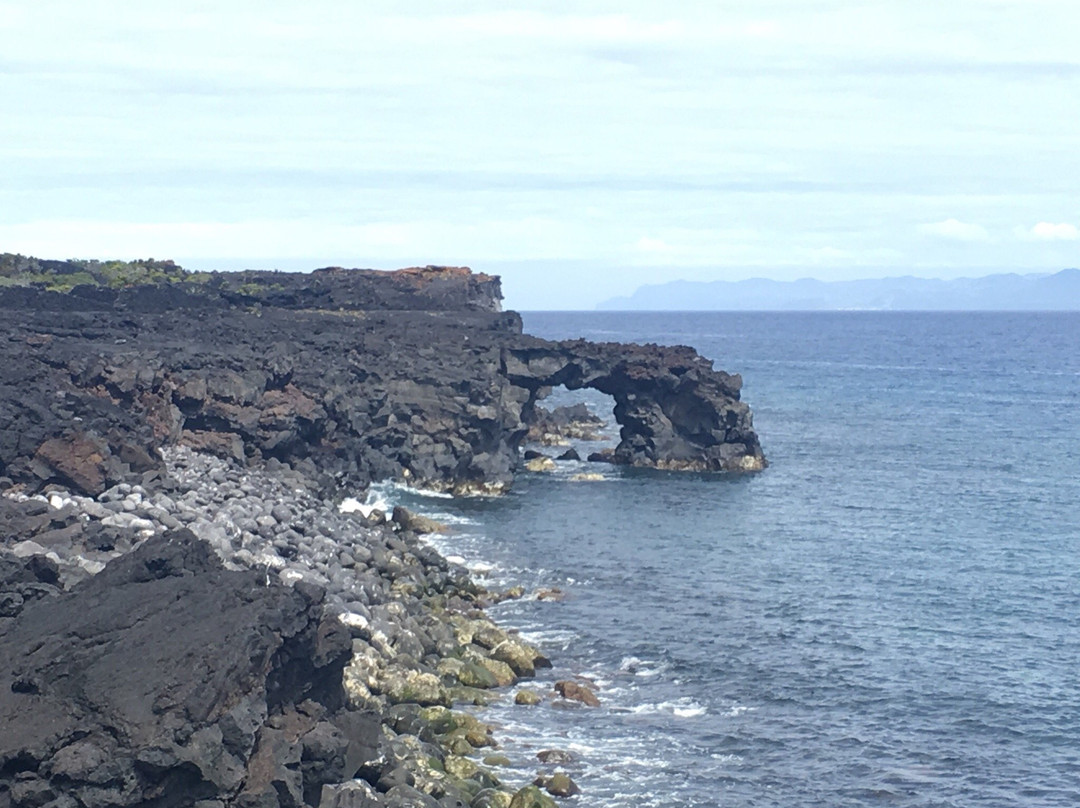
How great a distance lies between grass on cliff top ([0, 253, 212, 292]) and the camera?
105 metres

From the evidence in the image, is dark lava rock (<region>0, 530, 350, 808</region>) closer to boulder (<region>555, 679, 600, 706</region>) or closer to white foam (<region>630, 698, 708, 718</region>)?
boulder (<region>555, 679, 600, 706</region>)

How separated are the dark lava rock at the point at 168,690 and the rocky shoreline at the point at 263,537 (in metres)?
0.05

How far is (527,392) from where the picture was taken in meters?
89.9

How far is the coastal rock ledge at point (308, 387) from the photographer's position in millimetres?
51750

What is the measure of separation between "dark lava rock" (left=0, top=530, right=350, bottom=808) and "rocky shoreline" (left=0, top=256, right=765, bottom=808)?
0.05m

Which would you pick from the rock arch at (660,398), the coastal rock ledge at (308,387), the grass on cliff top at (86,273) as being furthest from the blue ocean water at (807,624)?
the grass on cliff top at (86,273)

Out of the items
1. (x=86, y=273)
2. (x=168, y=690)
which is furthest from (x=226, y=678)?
(x=86, y=273)

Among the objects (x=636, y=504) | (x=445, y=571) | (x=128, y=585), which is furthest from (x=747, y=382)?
(x=128, y=585)

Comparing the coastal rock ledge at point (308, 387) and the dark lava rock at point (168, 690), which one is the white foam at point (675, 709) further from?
the coastal rock ledge at point (308, 387)

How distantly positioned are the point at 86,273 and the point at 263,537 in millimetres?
74734

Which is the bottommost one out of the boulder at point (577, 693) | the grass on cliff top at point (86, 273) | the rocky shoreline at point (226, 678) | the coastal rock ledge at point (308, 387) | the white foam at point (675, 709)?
the white foam at point (675, 709)

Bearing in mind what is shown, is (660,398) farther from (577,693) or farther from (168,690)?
(168,690)

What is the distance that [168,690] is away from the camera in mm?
23641

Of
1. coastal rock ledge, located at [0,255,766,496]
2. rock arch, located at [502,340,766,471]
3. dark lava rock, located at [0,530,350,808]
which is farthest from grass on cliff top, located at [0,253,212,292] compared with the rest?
dark lava rock, located at [0,530,350,808]
